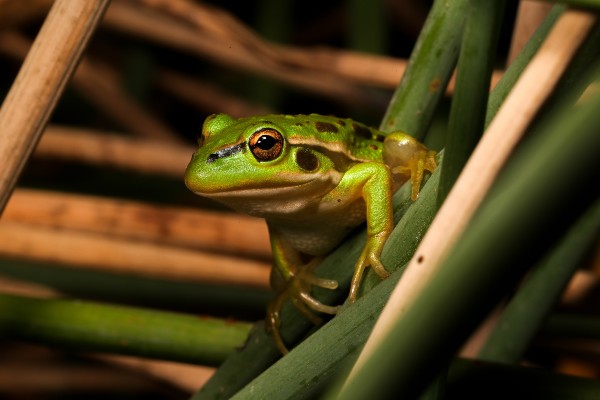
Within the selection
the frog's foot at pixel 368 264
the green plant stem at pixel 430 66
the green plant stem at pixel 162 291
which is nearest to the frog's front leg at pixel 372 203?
the frog's foot at pixel 368 264

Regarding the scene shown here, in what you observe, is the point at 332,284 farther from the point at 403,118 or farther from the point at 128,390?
the point at 128,390

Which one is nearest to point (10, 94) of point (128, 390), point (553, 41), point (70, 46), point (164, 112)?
point (70, 46)

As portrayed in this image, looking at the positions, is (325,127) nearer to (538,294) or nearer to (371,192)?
(371,192)

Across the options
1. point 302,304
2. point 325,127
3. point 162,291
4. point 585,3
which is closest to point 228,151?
point 325,127

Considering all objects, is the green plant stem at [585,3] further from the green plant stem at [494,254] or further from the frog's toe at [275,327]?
the frog's toe at [275,327]

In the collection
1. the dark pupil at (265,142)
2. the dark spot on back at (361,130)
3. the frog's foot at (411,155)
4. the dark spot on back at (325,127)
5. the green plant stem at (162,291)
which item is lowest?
the green plant stem at (162,291)

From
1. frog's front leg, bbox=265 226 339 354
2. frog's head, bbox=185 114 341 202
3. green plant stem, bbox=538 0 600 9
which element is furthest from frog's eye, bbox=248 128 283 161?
green plant stem, bbox=538 0 600 9
